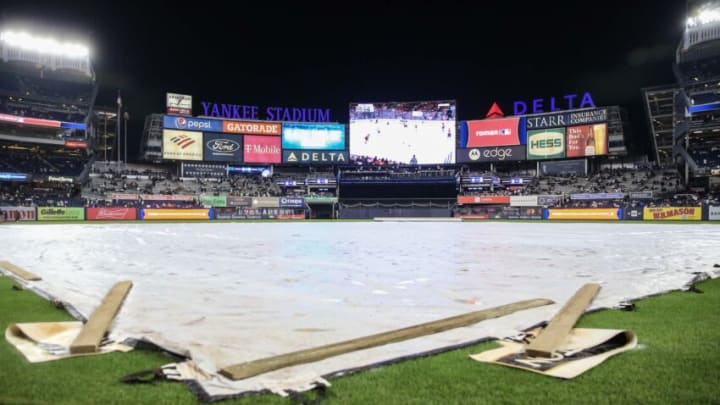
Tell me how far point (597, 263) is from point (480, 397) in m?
7.78

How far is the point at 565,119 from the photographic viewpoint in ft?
211

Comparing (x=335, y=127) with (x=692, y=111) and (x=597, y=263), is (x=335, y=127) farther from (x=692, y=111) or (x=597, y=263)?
(x=597, y=263)

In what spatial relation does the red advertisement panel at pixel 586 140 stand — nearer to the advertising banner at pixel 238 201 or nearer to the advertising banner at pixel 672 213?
the advertising banner at pixel 672 213

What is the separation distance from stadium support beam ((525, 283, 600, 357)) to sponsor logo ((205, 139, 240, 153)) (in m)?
68.1

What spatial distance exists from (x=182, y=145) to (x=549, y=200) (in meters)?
51.7

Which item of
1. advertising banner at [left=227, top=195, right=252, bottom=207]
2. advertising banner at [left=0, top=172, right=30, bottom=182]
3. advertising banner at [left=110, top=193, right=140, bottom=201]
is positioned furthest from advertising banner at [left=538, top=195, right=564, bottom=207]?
advertising banner at [left=0, top=172, right=30, bottom=182]

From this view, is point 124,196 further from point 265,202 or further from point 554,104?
point 554,104

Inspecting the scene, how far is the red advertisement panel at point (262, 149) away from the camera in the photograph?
230 feet

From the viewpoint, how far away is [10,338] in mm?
3609

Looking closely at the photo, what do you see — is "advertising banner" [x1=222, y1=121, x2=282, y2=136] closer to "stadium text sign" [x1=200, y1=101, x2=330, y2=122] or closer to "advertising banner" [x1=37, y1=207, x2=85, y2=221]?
"stadium text sign" [x1=200, y1=101, x2=330, y2=122]

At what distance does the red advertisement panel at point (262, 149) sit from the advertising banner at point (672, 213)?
49335 millimetres

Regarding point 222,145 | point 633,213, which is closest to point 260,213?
point 222,145

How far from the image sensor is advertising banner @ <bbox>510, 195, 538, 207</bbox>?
6025cm

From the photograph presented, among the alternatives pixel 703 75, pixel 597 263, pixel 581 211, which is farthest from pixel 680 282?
pixel 703 75
